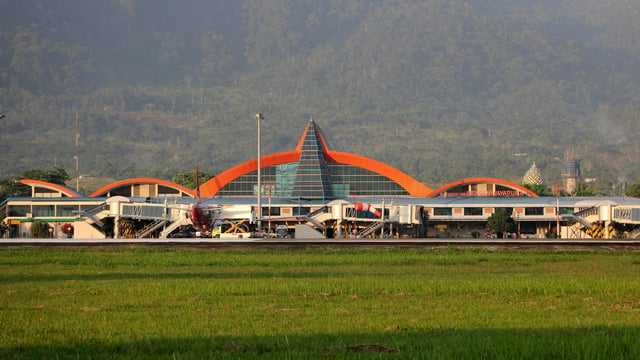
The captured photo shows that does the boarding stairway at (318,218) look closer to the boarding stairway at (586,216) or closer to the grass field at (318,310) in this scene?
the boarding stairway at (586,216)

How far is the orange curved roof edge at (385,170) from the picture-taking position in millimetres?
158625

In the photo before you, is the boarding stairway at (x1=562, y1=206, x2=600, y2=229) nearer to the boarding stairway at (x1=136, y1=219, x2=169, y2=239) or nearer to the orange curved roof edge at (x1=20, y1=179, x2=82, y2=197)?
the boarding stairway at (x1=136, y1=219, x2=169, y2=239)

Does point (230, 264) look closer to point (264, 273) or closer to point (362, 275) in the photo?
point (264, 273)

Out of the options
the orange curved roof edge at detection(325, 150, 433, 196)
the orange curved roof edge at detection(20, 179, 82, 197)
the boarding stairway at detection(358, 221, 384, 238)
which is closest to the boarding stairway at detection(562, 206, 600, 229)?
the boarding stairway at detection(358, 221, 384, 238)

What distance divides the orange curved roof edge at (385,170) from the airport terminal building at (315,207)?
0.59 feet

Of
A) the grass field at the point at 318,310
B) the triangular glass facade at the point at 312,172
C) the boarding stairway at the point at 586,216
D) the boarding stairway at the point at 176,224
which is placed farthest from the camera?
the triangular glass facade at the point at 312,172

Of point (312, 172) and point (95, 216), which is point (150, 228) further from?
point (312, 172)

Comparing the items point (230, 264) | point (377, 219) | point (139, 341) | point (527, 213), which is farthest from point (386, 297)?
point (527, 213)

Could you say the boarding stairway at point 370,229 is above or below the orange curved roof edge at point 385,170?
below

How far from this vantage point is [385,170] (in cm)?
16188

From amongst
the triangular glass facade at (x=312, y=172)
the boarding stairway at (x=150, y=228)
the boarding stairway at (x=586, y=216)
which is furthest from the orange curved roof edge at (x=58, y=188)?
the boarding stairway at (x=586, y=216)

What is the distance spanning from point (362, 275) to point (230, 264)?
13.8 m

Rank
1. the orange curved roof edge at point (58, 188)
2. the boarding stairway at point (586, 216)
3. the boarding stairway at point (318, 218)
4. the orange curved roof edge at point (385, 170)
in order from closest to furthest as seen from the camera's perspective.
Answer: the boarding stairway at point (586, 216) < the boarding stairway at point (318, 218) < the orange curved roof edge at point (385, 170) < the orange curved roof edge at point (58, 188)

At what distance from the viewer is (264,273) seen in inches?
2244
